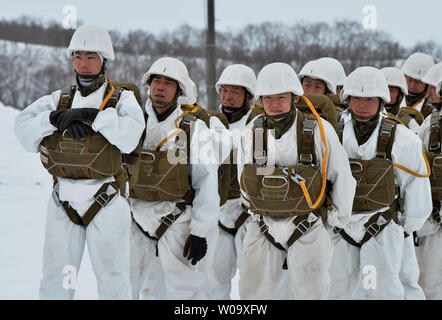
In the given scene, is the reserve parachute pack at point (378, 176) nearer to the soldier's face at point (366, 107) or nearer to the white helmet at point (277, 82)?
the soldier's face at point (366, 107)

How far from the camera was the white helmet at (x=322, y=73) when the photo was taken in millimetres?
6090

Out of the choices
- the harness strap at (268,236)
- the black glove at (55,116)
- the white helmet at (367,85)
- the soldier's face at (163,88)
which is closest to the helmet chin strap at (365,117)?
the white helmet at (367,85)

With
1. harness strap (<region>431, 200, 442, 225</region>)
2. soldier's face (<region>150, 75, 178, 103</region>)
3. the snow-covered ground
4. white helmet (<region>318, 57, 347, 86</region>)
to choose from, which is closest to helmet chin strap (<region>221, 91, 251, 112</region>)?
white helmet (<region>318, 57, 347, 86</region>)

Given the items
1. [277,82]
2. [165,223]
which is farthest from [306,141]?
[165,223]

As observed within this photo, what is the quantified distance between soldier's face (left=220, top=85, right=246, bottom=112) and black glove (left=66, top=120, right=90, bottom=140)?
1.94 metres

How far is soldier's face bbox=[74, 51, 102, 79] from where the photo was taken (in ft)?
14.6

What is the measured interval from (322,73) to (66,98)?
2645 millimetres

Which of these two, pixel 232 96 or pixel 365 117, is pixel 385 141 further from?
pixel 232 96

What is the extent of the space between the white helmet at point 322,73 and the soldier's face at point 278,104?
187cm

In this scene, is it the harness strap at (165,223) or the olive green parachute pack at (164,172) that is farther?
the harness strap at (165,223)

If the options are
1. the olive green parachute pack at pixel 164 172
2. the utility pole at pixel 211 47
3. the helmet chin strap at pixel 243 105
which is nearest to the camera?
the olive green parachute pack at pixel 164 172

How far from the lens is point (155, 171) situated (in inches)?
183

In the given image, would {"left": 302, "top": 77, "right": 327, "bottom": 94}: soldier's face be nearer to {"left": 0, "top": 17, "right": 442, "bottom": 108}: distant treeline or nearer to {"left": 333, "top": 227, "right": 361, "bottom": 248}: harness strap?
{"left": 333, "top": 227, "right": 361, "bottom": 248}: harness strap

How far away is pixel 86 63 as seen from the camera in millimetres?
4461
